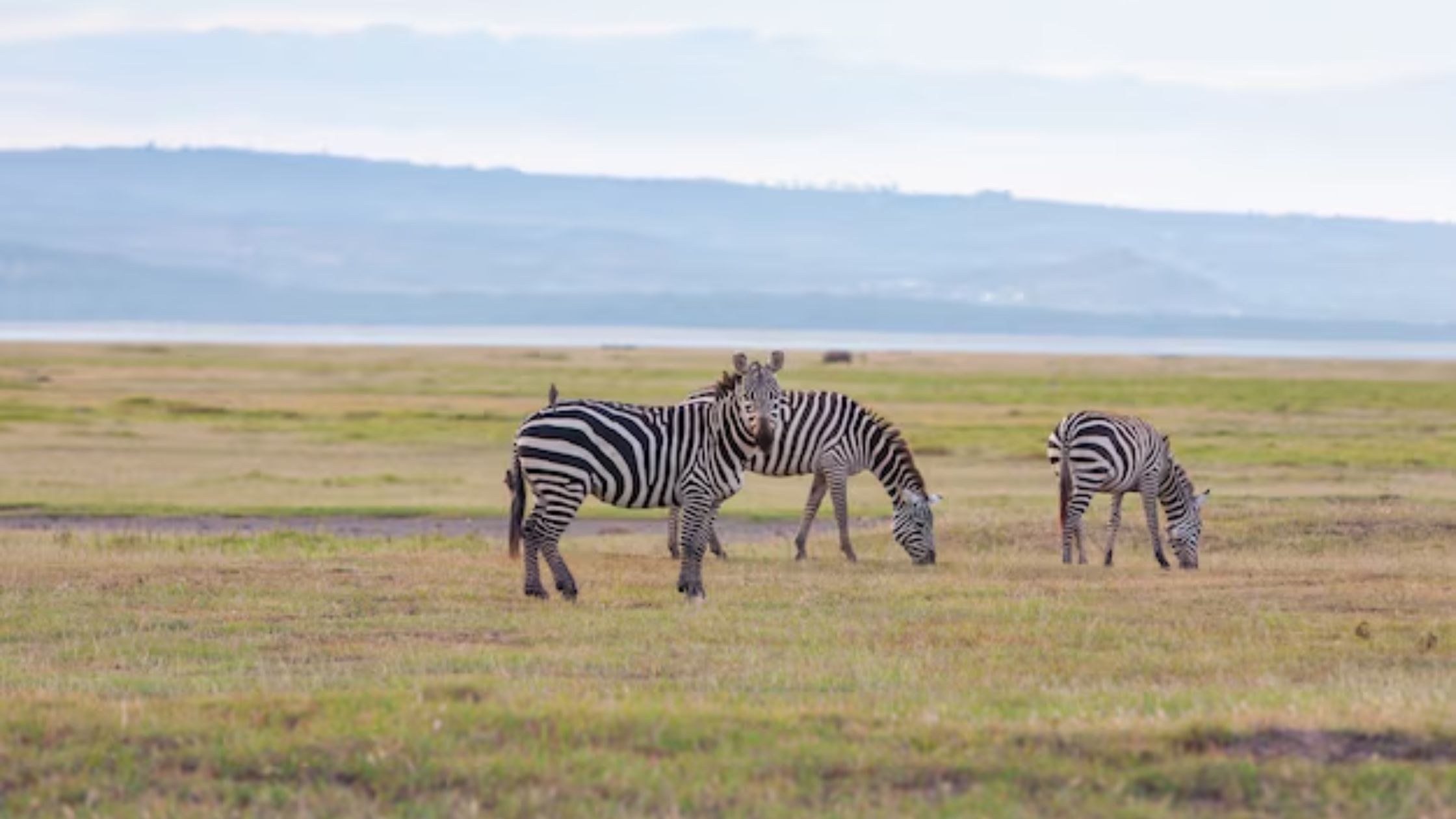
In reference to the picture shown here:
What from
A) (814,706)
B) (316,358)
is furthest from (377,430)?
(316,358)

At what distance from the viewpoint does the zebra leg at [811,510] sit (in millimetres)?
26109

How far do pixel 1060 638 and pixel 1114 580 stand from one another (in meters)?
5.25

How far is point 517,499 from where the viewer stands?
848 inches

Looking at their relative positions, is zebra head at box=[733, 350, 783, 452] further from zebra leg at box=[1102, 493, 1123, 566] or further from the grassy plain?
zebra leg at box=[1102, 493, 1123, 566]

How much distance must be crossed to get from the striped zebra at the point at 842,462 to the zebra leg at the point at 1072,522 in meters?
1.46

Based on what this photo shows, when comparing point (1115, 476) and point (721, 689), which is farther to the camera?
point (1115, 476)

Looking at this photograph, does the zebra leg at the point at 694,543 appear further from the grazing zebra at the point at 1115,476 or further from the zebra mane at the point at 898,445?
the grazing zebra at the point at 1115,476

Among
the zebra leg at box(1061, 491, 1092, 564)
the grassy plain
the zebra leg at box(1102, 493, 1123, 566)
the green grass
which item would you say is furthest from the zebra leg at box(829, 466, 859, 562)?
the zebra leg at box(1102, 493, 1123, 566)

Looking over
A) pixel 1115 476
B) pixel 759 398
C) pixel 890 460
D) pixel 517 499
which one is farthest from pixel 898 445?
pixel 517 499

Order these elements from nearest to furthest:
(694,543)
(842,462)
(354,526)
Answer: (694,543) < (842,462) < (354,526)

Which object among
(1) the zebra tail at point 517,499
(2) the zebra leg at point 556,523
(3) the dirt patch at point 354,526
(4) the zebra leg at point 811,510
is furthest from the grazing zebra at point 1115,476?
(2) the zebra leg at point 556,523

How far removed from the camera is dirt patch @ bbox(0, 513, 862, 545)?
3216 cm

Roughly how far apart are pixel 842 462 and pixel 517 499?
5.97 meters

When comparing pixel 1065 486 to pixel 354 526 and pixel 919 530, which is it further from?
pixel 354 526
